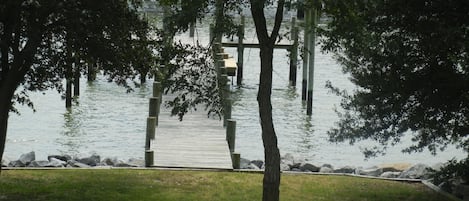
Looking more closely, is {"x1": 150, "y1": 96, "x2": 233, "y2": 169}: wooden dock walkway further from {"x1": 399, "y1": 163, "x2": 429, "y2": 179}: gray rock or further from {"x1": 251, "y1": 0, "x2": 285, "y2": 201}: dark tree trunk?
{"x1": 251, "y1": 0, "x2": 285, "y2": 201}: dark tree trunk

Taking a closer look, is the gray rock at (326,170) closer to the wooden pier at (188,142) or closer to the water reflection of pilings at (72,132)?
the wooden pier at (188,142)

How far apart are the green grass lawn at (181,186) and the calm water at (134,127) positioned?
17.0 feet

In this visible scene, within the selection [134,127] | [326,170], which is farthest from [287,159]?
[134,127]

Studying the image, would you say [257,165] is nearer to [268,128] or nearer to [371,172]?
[371,172]

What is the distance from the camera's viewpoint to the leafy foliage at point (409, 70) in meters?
9.52

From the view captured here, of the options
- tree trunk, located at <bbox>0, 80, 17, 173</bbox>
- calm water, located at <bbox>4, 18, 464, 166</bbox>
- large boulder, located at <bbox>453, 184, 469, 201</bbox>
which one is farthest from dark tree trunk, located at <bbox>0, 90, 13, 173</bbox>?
calm water, located at <bbox>4, 18, 464, 166</bbox>

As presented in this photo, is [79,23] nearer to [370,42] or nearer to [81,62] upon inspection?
[81,62]

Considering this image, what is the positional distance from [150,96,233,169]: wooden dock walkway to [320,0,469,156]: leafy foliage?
11.9 ft

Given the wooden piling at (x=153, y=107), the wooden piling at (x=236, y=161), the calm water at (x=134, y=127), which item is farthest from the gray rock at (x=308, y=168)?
the wooden piling at (x=153, y=107)

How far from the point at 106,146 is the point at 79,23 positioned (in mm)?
11404

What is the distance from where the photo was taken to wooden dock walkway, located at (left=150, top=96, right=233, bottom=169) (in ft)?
47.2

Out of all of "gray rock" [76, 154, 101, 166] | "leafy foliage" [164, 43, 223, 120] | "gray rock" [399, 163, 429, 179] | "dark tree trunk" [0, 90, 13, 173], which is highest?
"leafy foliage" [164, 43, 223, 120]

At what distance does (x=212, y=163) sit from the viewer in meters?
14.3

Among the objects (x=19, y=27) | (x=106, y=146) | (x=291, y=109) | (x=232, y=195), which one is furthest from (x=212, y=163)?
(x=291, y=109)
